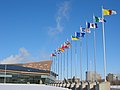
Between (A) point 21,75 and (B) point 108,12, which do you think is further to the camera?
(A) point 21,75

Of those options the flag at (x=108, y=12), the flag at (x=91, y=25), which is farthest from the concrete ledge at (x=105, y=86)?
the flag at (x=91, y=25)

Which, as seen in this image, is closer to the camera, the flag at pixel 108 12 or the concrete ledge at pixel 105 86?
the concrete ledge at pixel 105 86

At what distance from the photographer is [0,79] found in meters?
132

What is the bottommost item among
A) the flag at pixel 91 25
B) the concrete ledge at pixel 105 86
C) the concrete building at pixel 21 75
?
the concrete ledge at pixel 105 86

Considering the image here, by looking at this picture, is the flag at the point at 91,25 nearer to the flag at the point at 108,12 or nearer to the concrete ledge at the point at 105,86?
the flag at the point at 108,12

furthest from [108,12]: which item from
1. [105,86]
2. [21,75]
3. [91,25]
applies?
[21,75]

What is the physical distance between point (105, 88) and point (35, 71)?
11493cm

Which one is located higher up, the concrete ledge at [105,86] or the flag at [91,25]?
the flag at [91,25]

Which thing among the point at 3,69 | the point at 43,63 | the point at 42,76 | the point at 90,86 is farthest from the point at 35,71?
the point at 90,86

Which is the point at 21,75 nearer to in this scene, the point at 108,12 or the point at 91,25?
the point at 91,25

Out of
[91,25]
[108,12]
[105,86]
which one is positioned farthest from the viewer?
[91,25]

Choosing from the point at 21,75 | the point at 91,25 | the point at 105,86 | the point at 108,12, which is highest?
the point at 108,12

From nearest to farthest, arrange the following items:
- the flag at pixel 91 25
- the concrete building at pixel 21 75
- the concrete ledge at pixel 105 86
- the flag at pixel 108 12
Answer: the concrete ledge at pixel 105 86
the flag at pixel 108 12
the flag at pixel 91 25
the concrete building at pixel 21 75

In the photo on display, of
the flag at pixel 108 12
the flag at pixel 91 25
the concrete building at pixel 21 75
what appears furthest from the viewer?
the concrete building at pixel 21 75
